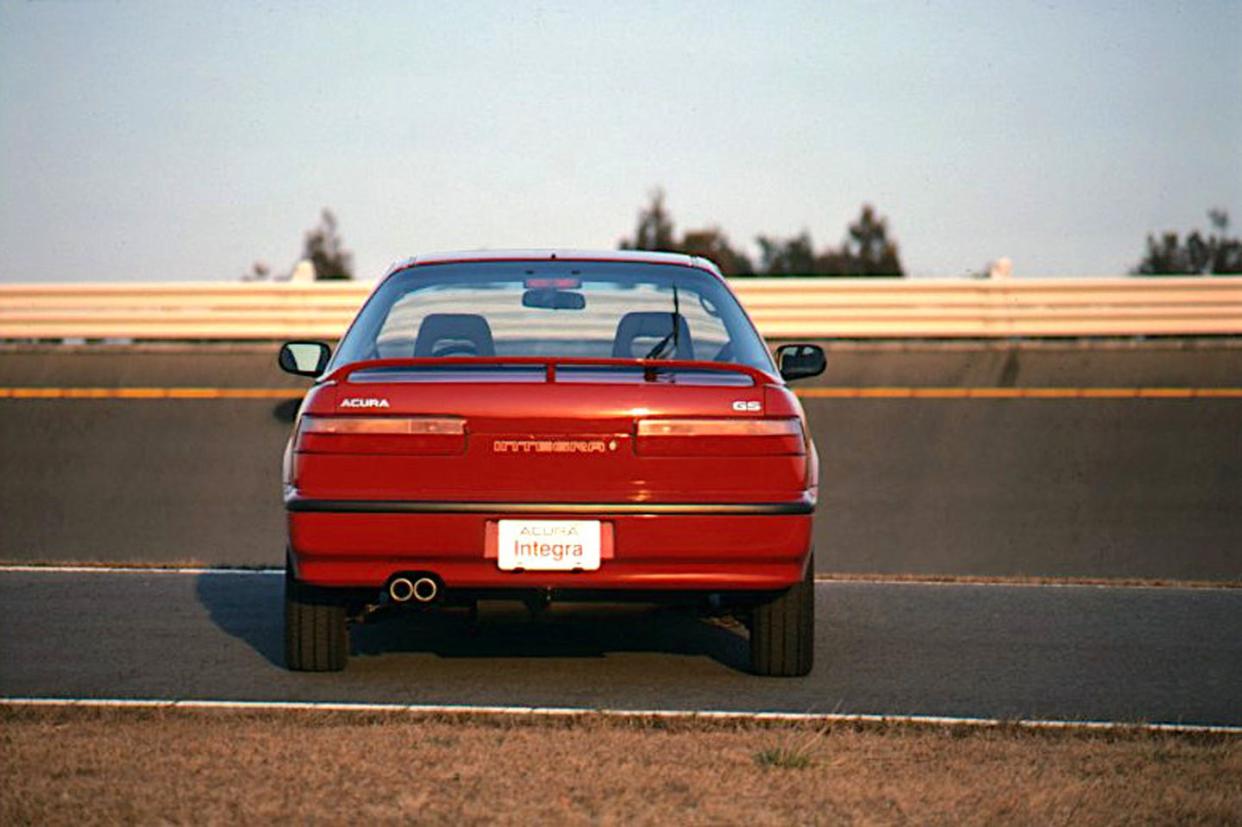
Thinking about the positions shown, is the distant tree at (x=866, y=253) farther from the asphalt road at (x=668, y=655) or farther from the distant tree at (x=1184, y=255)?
the asphalt road at (x=668, y=655)

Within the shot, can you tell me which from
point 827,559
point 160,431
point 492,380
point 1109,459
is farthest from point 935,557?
point 492,380

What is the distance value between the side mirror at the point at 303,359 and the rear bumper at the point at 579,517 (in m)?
1.50

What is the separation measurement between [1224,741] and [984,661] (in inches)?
79.4

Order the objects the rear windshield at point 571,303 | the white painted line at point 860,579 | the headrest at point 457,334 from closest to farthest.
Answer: the rear windshield at point 571,303
the headrest at point 457,334
the white painted line at point 860,579

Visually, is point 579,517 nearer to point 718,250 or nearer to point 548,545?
point 548,545

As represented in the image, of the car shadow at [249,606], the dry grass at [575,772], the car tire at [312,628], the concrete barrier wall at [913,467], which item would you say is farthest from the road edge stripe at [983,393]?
the dry grass at [575,772]

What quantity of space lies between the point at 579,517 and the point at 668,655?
1611 millimetres

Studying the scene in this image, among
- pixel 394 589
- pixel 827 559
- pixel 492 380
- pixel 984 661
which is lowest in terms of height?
pixel 827 559

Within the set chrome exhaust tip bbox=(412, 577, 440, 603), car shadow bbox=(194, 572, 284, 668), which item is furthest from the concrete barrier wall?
chrome exhaust tip bbox=(412, 577, 440, 603)

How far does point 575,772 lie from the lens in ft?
19.2

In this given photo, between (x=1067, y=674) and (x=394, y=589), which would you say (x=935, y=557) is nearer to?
(x=1067, y=674)

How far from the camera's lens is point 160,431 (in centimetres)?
1678

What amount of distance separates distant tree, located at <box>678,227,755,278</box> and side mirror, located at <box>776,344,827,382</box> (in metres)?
75.4

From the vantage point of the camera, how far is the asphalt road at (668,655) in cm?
745
